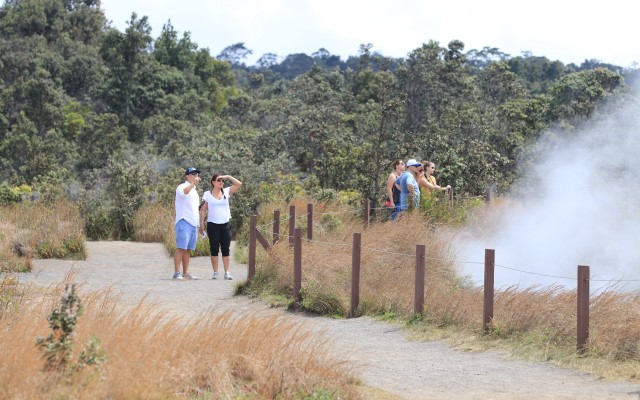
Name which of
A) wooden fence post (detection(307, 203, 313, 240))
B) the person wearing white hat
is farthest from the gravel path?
the person wearing white hat

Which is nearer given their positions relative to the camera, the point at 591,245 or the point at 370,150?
the point at 591,245

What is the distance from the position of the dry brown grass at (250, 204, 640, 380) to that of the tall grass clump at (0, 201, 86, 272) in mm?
5200

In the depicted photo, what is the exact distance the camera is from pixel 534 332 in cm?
1096

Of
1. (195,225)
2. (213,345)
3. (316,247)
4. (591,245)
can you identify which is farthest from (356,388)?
(591,245)

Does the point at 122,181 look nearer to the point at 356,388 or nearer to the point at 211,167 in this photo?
the point at 211,167

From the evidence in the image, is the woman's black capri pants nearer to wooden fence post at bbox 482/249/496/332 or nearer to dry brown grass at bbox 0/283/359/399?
wooden fence post at bbox 482/249/496/332

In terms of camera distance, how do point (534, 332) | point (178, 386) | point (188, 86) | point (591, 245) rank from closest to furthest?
point (178, 386) → point (534, 332) → point (591, 245) → point (188, 86)

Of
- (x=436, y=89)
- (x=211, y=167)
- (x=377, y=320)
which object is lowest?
(x=377, y=320)

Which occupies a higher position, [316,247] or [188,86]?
[188,86]

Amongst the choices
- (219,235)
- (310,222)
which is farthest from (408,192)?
(219,235)

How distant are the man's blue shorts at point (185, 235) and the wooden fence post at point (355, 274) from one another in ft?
13.8

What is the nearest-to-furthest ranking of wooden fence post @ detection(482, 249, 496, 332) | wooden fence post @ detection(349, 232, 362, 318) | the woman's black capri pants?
wooden fence post @ detection(482, 249, 496, 332)
wooden fence post @ detection(349, 232, 362, 318)
the woman's black capri pants

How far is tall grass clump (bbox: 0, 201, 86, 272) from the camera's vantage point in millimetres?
18519

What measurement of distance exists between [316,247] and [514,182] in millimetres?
17767
